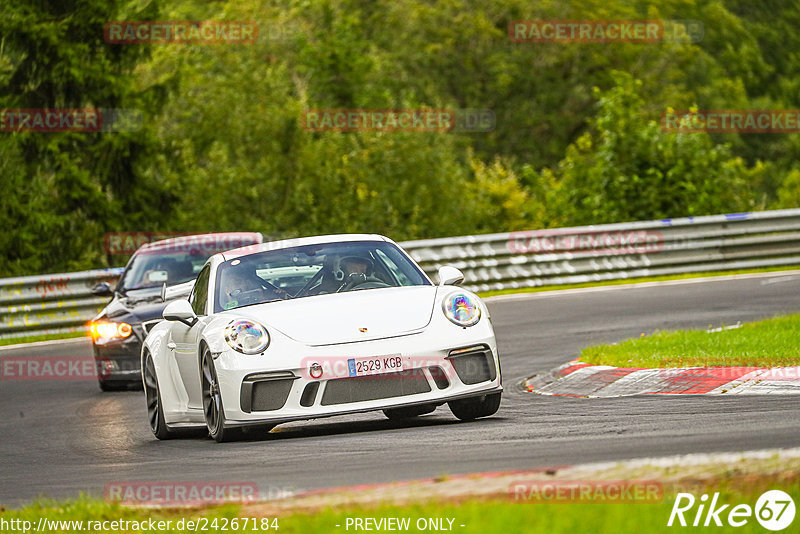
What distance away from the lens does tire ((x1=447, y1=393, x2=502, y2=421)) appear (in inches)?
387

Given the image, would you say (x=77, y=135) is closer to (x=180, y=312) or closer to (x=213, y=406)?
(x=180, y=312)

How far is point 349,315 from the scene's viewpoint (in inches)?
369

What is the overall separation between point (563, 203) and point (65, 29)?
40.0ft

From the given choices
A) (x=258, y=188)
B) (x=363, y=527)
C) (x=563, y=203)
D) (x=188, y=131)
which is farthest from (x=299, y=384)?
(x=188, y=131)

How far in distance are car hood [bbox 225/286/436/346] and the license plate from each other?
0.13 metres

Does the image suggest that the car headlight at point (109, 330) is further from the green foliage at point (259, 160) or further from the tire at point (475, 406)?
the green foliage at point (259, 160)

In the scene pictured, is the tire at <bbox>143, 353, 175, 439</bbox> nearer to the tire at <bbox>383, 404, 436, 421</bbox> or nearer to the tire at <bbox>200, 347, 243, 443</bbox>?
the tire at <bbox>200, 347, 243, 443</bbox>

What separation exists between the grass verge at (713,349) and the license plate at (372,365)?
133 inches

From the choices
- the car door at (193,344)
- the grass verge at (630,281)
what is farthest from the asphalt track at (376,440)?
the grass verge at (630,281)

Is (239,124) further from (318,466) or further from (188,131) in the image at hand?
(318,466)

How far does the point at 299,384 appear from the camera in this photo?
9.12m

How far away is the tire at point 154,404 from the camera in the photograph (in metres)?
10.8

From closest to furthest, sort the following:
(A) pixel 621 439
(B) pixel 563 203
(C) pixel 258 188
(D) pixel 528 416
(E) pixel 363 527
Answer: (E) pixel 363 527, (A) pixel 621 439, (D) pixel 528 416, (B) pixel 563 203, (C) pixel 258 188

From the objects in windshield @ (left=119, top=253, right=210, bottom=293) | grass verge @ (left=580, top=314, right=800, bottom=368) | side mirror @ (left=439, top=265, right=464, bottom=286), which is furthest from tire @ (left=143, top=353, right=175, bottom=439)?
windshield @ (left=119, top=253, right=210, bottom=293)
